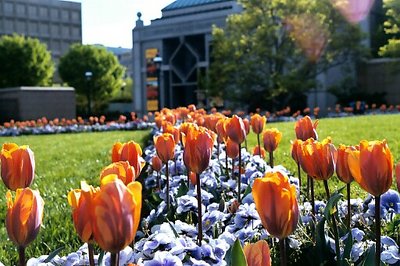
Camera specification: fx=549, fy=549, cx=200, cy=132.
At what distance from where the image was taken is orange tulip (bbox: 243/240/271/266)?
1.19 metres

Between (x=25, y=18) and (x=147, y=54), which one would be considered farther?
(x=25, y=18)

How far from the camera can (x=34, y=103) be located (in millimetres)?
25938

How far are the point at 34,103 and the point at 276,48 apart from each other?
13.2 m

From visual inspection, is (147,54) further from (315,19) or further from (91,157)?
(91,157)

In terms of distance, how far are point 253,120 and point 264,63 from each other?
26.7m

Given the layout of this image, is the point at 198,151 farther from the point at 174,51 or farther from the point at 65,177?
the point at 174,51

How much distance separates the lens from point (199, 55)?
52.1 m

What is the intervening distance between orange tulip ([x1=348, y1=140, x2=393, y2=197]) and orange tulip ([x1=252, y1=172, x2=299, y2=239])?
0.32 m

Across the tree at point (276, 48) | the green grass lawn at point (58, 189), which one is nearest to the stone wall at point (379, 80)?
the tree at point (276, 48)

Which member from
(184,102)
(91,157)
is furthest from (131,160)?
(184,102)

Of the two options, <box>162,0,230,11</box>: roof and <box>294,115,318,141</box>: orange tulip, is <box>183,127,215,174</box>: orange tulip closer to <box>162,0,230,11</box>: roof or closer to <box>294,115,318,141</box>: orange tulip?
<box>294,115,318,141</box>: orange tulip

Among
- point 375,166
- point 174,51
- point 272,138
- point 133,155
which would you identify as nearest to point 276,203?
point 375,166

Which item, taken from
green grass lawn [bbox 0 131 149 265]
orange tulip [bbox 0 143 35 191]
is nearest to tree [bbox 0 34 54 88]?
green grass lawn [bbox 0 131 149 265]

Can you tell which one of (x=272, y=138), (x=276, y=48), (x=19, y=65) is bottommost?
(x=272, y=138)
